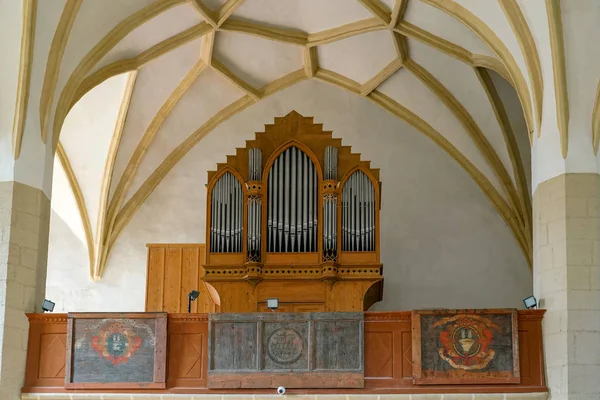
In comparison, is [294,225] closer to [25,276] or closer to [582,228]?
[25,276]

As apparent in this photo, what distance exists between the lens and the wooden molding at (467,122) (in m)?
19.9

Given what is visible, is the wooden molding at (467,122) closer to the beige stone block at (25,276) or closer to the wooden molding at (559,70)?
the wooden molding at (559,70)

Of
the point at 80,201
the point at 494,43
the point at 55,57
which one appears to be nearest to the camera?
the point at 55,57

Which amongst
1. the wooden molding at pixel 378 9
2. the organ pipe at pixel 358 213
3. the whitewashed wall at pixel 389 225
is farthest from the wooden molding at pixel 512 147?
the organ pipe at pixel 358 213

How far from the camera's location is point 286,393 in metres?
15.7

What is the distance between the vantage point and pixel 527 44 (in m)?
16.0

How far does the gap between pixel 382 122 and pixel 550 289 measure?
628 centimetres

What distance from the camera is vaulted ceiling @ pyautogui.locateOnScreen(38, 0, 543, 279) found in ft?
59.9

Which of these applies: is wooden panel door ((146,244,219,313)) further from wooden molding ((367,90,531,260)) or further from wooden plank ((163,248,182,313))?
wooden molding ((367,90,531,260))

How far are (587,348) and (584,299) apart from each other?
643mm

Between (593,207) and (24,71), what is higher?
(24,71)

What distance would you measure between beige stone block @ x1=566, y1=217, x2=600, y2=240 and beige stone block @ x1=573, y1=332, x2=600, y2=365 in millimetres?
1297

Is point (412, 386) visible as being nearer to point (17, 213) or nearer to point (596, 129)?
point (596, 129)

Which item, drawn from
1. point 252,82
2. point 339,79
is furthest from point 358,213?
point 252,82
